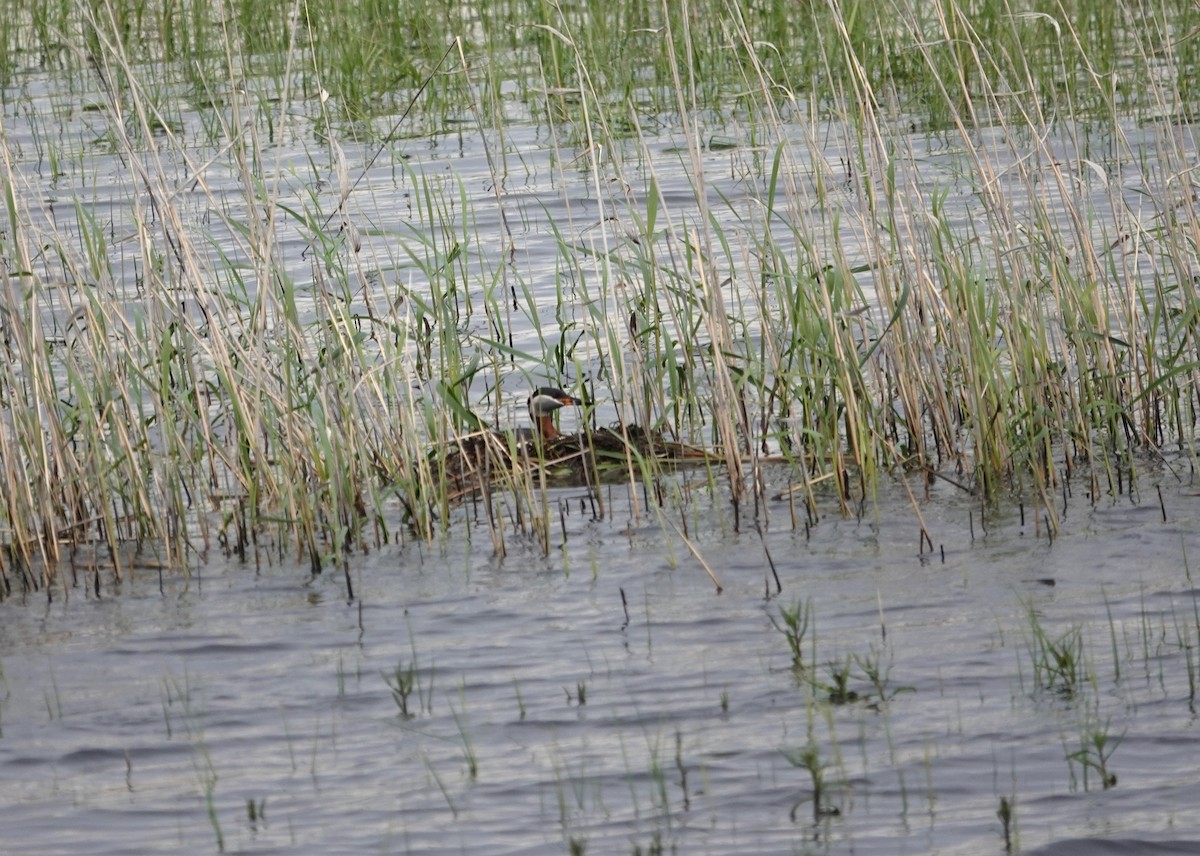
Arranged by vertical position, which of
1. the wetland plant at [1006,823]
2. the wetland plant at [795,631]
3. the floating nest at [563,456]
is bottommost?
the wetland plant at [1006,823]

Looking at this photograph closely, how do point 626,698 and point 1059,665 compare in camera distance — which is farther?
point 626,698

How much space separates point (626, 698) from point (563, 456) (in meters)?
2.30

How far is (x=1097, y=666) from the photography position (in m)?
4.55

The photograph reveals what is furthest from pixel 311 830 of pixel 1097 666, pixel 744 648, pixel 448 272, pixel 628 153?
pixel 628 153

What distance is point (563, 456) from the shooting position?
6754 mm

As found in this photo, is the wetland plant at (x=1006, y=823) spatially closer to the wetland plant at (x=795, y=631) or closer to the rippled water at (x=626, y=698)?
the rippled water at (x=626, y=698)

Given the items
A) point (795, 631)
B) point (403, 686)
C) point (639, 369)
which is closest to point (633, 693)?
point (795, 631)

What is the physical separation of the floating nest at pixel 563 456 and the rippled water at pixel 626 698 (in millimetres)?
331

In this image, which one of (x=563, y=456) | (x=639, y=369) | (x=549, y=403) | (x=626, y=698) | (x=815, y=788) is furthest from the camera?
(x=549, y=403)

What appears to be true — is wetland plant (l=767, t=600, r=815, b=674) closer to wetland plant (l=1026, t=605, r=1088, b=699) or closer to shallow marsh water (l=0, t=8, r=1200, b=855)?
shallow marsh water (l=0, t=8, r=1200, b=855)

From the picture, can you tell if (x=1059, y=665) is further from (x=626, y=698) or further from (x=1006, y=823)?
(x=626, y=698)

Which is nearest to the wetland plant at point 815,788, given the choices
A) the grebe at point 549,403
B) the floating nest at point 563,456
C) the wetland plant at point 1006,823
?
the wetland plant at point 1006,823

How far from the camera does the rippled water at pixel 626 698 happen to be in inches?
152

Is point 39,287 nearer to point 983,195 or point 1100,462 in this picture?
point 983,195
